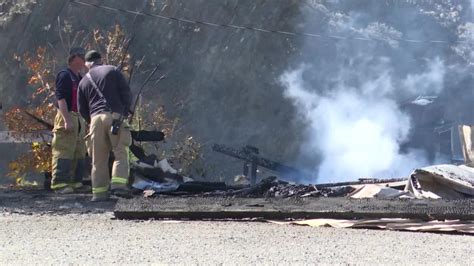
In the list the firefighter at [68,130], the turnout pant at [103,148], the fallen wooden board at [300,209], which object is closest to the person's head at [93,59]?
the firefighter at [68,130]

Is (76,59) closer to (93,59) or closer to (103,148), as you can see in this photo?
(93,59)

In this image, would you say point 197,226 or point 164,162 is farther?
point 164,162

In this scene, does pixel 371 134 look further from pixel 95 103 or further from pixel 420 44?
pixel 95 103

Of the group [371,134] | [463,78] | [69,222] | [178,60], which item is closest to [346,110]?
[371,134]

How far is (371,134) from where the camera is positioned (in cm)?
1711

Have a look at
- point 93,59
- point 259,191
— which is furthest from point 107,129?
point 259,191

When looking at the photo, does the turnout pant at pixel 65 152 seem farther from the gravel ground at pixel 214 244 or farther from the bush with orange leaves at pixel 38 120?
the gravel ground at pixel 214 244

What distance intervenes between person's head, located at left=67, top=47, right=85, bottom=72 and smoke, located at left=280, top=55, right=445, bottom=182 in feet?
23.2

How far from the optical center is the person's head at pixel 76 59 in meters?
10.3

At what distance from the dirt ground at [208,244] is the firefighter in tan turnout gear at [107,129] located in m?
1.09

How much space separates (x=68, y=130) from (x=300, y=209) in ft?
11.8

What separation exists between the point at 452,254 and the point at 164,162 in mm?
5310

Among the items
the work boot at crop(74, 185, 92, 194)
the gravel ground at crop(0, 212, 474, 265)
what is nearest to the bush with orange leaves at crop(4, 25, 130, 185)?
the work boot at crop(74, 185, 92, 194)

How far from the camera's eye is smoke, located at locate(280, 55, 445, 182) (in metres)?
16.6
